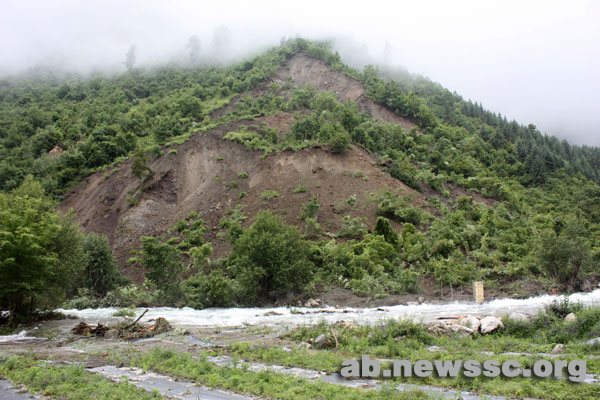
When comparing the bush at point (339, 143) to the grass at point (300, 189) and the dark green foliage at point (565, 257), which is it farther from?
the dark green foliage at point (565, 257)

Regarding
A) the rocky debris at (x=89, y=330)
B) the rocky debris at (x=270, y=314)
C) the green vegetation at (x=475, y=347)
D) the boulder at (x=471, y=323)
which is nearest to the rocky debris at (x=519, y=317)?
the green vegetation at (x=475, y=347)

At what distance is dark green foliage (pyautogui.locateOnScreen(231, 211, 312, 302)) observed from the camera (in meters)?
33.2

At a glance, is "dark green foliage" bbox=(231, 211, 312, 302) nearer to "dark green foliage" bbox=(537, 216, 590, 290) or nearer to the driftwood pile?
the driftwood pile

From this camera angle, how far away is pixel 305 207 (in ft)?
163

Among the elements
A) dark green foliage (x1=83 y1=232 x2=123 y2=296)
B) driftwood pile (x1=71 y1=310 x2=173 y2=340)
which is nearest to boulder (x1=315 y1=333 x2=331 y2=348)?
driftwood pile (x1=71 y1=310 x2=173 y2=340)

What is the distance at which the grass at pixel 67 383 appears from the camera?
29.2ft

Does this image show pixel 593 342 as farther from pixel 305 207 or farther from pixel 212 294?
pixel 305 207

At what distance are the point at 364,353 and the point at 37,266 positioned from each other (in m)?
19.7

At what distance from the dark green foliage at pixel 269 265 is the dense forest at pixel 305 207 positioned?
12 cm

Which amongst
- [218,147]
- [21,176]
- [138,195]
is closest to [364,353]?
[138,195]

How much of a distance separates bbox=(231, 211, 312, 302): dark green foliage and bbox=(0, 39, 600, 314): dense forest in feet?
0.40

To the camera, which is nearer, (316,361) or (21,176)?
(316,361)

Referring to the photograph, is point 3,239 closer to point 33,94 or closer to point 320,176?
point 320,176

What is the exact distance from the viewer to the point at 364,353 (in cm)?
1286
